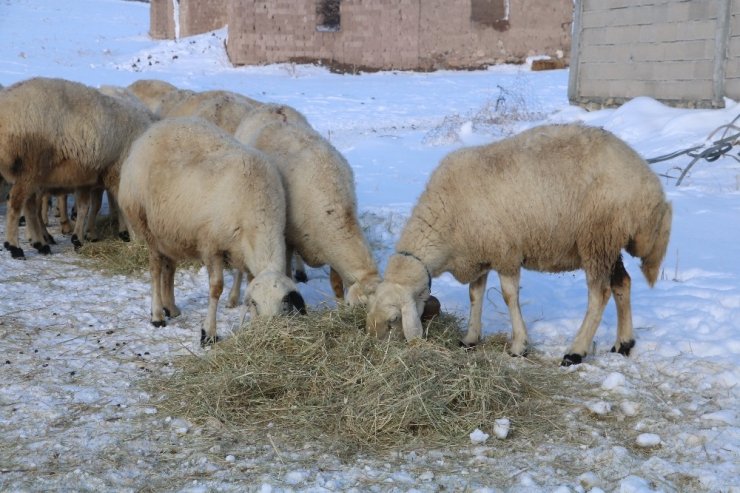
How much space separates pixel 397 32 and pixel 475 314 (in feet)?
69.2

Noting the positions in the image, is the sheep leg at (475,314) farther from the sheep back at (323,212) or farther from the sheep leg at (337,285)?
the sheep leg at (337,285)

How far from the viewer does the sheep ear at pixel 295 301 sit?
219 inches

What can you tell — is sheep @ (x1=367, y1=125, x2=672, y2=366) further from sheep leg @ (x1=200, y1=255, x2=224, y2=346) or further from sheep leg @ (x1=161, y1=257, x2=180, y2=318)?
sheep leg @ (x1=161, y1=257, x2=180, y2=318)

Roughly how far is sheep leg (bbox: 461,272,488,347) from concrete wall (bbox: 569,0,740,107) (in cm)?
847

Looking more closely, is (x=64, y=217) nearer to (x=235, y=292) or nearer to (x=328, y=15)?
(x=235, y=292)

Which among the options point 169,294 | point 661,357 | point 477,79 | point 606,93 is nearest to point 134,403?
point 169,294

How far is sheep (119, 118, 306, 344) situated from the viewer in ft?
19.4

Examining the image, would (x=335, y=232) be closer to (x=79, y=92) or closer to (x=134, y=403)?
(x=134, y=403)

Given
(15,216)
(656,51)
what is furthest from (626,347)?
(656,51)

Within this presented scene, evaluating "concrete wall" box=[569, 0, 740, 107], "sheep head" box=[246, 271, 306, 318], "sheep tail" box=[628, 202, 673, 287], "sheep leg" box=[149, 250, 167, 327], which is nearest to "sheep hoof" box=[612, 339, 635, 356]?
"sheep tail" box=[628, 202, 673, 287]

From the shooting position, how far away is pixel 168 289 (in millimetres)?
6746

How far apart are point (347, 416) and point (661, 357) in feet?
7.60

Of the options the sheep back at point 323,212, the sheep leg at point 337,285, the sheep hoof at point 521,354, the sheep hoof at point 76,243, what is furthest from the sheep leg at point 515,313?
the sheep hoof at point 76,243

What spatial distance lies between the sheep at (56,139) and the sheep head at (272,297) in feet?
11.8
